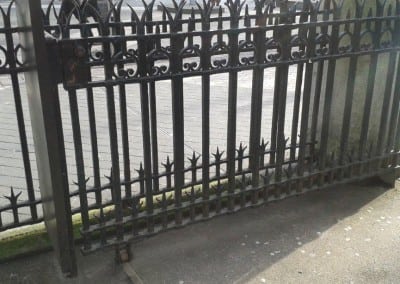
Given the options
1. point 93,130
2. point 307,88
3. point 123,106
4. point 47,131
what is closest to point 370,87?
point 307,88

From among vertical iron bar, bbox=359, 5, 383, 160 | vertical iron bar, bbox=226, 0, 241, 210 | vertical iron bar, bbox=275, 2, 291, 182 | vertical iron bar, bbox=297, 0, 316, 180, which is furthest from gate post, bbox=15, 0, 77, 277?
vertical iron bar, bbox=359, 5, 383, 160

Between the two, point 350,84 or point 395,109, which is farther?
point 395,109

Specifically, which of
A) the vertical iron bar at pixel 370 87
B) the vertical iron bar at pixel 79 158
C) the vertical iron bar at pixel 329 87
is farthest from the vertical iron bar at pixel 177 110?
the vertical iron bar at pixel 370 87

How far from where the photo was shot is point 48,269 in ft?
10.3

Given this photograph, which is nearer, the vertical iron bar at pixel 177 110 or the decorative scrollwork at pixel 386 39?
the vertical iron bar at pixel 177 110

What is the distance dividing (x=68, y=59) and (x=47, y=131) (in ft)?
1.37

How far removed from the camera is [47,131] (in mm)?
2604

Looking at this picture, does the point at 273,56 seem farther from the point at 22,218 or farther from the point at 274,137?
the point at 22,218

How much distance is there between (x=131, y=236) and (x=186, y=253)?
16.8 inches

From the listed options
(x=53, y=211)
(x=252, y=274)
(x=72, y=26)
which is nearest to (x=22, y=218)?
(x=53, y=211)

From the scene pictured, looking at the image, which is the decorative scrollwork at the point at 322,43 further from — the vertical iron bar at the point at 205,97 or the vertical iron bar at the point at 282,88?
the vertical iron bar at the point at 205,97

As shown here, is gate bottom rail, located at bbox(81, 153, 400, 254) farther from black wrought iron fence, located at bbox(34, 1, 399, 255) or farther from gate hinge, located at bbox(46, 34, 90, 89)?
gate hinge, located at bbox(46, 34, 90, 89)

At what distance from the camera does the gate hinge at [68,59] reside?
99.0 inches

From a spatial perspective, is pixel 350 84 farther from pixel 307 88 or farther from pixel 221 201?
pixel 221 201
